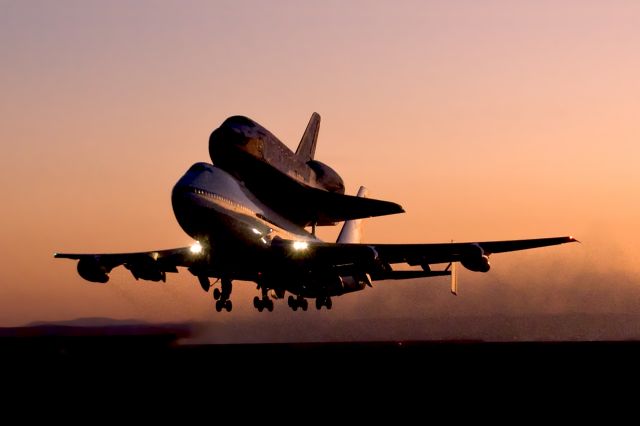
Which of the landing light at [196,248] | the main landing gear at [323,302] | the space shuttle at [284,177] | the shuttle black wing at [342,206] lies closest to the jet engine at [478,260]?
the shuttle black wing at [342,206]

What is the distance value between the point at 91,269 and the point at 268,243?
54.2 ft

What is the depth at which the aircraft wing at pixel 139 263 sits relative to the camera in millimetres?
64250

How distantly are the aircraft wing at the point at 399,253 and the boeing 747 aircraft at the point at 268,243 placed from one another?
82 mm

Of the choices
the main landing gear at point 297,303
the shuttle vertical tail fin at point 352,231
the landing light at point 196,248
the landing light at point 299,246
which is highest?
the landing light at point 196,248

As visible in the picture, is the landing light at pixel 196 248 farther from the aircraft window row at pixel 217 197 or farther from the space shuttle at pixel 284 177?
the space shuttle at pixel 284 177

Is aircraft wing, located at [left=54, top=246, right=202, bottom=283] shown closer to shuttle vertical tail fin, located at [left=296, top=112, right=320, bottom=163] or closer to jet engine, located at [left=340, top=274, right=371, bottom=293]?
jet engine, located at [left=340, top=274, right=371, bottom=293]

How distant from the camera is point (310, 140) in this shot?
336 ft

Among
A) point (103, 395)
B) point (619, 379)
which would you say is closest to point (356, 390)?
point (103, 395)

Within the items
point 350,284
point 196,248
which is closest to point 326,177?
point 350,284

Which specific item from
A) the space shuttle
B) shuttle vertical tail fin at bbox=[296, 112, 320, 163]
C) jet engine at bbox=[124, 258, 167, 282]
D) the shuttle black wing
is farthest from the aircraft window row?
Answer: shuttle vertical tail fin at bbox=[296, 112, 320, 163]

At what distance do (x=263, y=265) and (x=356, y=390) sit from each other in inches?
1242

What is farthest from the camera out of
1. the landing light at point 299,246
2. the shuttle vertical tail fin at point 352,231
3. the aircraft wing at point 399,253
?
the shuttle vertical tail fin at point 352,231

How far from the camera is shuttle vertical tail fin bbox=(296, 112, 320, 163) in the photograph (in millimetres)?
100188

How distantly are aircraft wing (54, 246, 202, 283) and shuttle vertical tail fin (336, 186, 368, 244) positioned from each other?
999 inches
